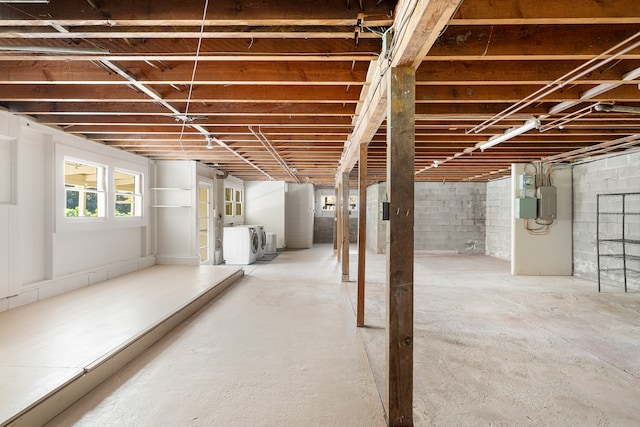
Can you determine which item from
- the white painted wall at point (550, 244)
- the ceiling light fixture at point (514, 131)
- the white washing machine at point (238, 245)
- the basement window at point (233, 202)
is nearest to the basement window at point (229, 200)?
the basement window at point (233, 202)

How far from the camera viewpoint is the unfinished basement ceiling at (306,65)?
1879 millimetres

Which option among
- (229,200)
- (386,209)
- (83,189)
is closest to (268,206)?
(229,200)

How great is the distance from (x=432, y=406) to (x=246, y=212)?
952 cm

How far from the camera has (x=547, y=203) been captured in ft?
20.2

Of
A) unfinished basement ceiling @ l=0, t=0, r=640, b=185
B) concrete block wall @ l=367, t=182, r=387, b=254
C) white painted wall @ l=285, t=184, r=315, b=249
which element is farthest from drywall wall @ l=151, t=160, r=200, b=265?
white painted wall @ l=285, t=184, r=315, b=249

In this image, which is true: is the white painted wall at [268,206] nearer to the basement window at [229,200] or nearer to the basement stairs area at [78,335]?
the basement window at [229,200]

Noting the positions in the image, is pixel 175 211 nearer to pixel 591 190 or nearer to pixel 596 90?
pixel 596 90

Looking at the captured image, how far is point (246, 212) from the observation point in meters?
11.0

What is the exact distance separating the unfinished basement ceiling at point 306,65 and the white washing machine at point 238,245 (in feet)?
11.0

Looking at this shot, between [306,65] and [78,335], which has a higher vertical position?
[306,65]

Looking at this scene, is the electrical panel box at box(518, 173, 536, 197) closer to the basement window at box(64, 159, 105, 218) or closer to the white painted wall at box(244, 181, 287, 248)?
the white painted wall at box(244, 181, 287, 248)

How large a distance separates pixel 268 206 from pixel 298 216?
3.73ft

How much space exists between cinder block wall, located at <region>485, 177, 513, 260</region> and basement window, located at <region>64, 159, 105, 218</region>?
28.7ft

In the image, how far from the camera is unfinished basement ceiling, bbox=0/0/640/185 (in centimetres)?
188
